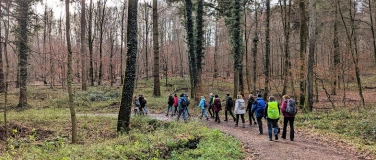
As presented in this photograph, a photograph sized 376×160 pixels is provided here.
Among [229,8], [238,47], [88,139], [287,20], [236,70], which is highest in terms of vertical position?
[229,8]

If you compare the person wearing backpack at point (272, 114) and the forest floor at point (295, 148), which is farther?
the person wearing backpack at point (272, 114)

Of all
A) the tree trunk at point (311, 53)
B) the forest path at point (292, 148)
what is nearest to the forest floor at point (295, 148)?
the forest path at point (292, 148)

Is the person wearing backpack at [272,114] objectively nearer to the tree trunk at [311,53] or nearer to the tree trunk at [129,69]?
the tree trunk at [129,69]

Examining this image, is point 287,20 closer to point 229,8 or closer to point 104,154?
point 229,8

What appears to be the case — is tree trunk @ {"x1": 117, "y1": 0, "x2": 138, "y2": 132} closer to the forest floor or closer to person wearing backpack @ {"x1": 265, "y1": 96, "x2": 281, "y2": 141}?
the forest floor

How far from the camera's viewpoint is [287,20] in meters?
23.6

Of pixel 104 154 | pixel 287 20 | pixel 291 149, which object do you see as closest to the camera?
pixel 104 154

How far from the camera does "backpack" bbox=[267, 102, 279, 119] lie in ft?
36.0

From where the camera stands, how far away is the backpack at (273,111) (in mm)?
10987

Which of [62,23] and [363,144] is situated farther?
[62,23]

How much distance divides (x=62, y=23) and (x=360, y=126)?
46.0 m

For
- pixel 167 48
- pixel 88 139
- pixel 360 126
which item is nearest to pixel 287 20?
pixel 360 126

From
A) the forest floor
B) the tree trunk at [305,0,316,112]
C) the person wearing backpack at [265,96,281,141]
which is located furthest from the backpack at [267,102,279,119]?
the tree trunk at [305,0,316,112]

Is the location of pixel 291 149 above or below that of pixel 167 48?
below
